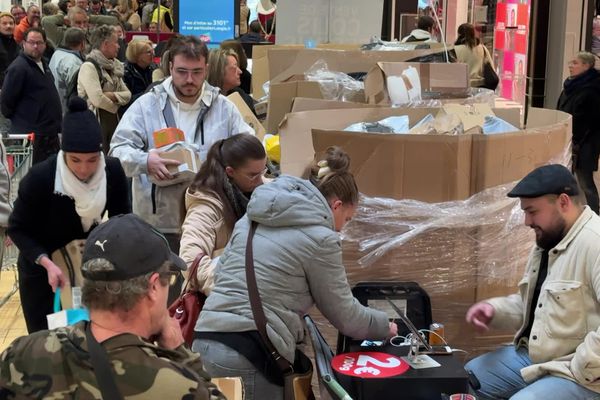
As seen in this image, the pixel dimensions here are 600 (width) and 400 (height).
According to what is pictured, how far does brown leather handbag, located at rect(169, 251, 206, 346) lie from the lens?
3.11m

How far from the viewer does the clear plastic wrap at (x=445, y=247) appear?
3486mm

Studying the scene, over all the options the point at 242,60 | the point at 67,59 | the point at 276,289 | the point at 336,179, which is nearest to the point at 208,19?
the point at 67,59

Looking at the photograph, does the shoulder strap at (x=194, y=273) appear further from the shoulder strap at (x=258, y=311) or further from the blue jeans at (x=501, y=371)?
the blue jeans at (x=501, y=371)

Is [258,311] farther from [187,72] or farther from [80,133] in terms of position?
[187,72]

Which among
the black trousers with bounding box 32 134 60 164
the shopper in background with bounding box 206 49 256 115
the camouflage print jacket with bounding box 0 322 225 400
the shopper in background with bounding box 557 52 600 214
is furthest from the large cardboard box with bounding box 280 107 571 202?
the black trousers with bounding box 32 134 60 164

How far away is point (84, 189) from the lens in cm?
331

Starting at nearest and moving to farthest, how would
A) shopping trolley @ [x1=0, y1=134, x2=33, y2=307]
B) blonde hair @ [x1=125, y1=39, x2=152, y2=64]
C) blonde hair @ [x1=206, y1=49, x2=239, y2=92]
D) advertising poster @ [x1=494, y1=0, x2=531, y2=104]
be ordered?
1. shopping trolley @ [x1=0, y1=134, x2=33, y2=307]
2. blonde hair @ [x1=206, y1=49, x2=239, y2=92]
3. blonde hair @ [x1=125, y1=39, x2=152, y2=64]
4. advertising poster @ [x1=494, y1=0, x2=531, y2=104]

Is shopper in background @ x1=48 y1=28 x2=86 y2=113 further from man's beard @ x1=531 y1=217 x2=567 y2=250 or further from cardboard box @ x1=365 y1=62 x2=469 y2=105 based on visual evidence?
man's beard @ x1=531 y1=217 x2=567 y2=250

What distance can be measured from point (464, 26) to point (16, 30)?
528 cm

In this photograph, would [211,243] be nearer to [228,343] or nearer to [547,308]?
[228,343]

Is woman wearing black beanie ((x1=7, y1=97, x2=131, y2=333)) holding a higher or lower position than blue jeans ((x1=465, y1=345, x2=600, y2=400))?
higher

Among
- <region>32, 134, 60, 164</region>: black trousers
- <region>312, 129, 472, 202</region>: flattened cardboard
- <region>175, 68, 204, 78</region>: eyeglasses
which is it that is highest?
<region>175, 68, 204, 78</region>: eyeglasses

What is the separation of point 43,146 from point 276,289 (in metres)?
5.28

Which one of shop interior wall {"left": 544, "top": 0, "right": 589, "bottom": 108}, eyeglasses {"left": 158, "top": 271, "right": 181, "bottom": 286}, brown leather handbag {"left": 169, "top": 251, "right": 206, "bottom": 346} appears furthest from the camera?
shop interior wall {"left": 544, "top": 0, "right": 589, "bottom": 108}
